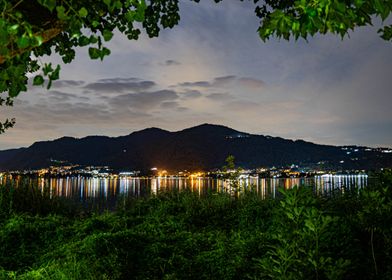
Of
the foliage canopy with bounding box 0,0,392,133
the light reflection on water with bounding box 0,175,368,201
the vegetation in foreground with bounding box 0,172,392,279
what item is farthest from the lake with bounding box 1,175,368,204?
the foliage canopy with bounding box 0,0,392,133

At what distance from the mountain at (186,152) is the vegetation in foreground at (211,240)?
112 m

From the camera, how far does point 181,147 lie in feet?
518

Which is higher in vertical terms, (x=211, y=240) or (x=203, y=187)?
(x=203, y=187)

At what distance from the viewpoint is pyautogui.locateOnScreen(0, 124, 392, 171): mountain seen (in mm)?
138375

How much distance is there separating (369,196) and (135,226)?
6.04 metres

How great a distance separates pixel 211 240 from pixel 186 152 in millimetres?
147080

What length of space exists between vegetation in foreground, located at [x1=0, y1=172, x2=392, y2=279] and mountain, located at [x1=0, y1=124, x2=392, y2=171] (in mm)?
111733

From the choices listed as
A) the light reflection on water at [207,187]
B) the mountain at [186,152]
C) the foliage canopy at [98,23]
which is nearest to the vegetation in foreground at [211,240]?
the light reflection on water at [207,187]

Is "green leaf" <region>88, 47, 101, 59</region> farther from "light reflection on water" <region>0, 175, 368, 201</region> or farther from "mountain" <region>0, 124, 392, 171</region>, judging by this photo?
"mountain" <region>0, 124, 392, 171</region>

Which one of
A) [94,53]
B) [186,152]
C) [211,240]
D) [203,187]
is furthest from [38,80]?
[186,152]

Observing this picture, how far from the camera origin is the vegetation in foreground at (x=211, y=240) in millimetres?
3592

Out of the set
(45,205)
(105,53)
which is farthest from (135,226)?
(105,53)

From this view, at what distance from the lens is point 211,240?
24.2 ft

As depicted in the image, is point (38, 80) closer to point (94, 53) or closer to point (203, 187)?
point (94, 53)
